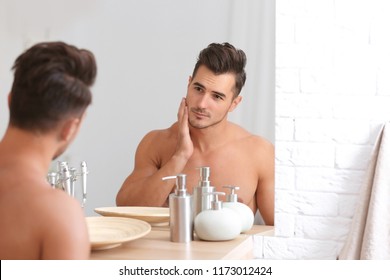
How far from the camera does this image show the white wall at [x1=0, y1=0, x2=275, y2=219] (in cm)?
185

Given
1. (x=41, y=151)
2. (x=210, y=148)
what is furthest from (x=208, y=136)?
(x=41, y=151)

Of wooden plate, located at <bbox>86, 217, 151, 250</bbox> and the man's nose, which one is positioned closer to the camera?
wooden plate, located at <bbox>86, 217, 151, 250</bbox>

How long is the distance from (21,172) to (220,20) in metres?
0.88

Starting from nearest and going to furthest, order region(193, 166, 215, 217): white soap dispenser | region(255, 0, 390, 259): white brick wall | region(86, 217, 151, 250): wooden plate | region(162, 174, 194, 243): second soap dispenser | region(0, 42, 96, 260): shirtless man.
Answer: region(0, 42, 96, 260): shirtless man < region(86, 217, 151, 250): wooden plate < region(162, 174, 194, 243): second soap dispenser < region(193, 166, 215, 217): white soap dispenser < region(255, 0, 390, 259): white brick wall

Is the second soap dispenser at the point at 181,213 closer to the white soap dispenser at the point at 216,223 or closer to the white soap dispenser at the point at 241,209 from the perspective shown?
the white soap dispenser at the point at 216,223

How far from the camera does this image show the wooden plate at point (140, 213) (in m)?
1.76

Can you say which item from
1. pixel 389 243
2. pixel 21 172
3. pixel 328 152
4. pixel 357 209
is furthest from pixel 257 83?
pixel 21 172

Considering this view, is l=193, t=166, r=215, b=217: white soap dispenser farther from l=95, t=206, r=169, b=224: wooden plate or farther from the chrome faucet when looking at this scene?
the chrome faucet

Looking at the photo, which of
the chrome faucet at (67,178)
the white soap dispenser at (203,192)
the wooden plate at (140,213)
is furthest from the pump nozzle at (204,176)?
the chrome faucet at (67,178)

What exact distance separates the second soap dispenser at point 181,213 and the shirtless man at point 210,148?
0.86 feet

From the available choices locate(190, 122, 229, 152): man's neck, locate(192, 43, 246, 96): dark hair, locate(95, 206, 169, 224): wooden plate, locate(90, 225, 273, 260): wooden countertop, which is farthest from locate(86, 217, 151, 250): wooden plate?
locate(192, 43, 246, 96): dark hair

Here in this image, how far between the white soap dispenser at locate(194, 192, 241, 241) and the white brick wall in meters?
0.35

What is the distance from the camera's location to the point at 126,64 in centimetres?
192

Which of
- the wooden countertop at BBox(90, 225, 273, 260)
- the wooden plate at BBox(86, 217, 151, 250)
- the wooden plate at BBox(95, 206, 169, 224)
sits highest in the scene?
the wooden plate at BBox(95, 206, 169, 224)
